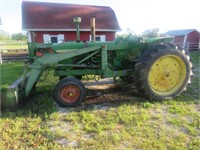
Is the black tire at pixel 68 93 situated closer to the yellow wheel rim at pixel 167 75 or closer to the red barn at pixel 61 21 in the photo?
the yellow wheel rim at pixel 167 75

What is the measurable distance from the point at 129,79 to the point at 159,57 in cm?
131

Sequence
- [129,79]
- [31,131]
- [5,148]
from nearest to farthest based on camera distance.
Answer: [5,148] → [31,131] → [129,79]

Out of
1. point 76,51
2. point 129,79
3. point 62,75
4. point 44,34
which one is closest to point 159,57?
point 129,79

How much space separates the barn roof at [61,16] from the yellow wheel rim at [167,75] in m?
12.2

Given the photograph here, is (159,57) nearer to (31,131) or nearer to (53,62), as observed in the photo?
(53,62)

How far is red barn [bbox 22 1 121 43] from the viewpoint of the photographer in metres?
15.1

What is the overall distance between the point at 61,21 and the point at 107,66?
41.6ft

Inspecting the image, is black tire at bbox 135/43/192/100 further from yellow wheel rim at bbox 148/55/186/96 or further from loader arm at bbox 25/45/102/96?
loader arm at bbox 25/45/102/96

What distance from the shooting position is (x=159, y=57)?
167 inches

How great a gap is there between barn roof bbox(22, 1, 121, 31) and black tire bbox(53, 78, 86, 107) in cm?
1190

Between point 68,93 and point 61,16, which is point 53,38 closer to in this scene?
point 61,16

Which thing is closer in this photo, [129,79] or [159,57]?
[159,57]

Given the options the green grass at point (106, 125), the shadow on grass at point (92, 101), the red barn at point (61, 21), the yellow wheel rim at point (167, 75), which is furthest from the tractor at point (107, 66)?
the red barn at point (61, 21)

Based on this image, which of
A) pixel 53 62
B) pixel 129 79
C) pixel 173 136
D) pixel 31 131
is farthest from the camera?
pixel 129 79
